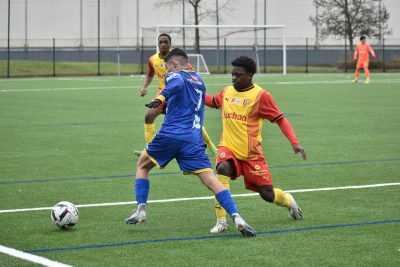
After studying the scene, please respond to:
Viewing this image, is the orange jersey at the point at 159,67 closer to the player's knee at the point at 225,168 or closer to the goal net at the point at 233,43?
the player's knee at the point at 225,168

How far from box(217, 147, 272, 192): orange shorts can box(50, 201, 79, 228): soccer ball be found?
144 centimetres

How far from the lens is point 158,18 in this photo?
61875 mm

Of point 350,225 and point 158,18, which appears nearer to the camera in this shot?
point 350,225

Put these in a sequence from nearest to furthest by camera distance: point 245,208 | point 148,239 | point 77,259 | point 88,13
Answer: point 77,259 → point 148,239 → point 245,208 → point 88,13

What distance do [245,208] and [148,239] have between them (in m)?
1.80

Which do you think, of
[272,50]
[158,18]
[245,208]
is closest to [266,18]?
[272,50]

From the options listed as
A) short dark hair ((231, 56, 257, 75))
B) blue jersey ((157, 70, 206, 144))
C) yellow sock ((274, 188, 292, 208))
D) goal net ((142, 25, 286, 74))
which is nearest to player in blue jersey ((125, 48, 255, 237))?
blue jersey ((157, 70, 206, 144))

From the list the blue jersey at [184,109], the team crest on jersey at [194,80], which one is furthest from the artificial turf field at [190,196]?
the team crest on jersey at [194,80]

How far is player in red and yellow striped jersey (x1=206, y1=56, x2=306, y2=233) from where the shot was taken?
8.07m

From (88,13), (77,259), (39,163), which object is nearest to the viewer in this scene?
(77,259)

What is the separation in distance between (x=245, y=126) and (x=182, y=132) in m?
0.65

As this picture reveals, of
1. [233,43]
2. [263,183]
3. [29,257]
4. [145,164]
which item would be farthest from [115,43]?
[29,257]

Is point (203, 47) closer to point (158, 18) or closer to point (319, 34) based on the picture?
point (158, 18)

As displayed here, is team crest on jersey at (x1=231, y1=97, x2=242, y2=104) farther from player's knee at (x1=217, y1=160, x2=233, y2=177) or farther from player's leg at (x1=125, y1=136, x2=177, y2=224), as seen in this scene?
player's leg at (x1=125, y1=136, x2=177, y2=224)
